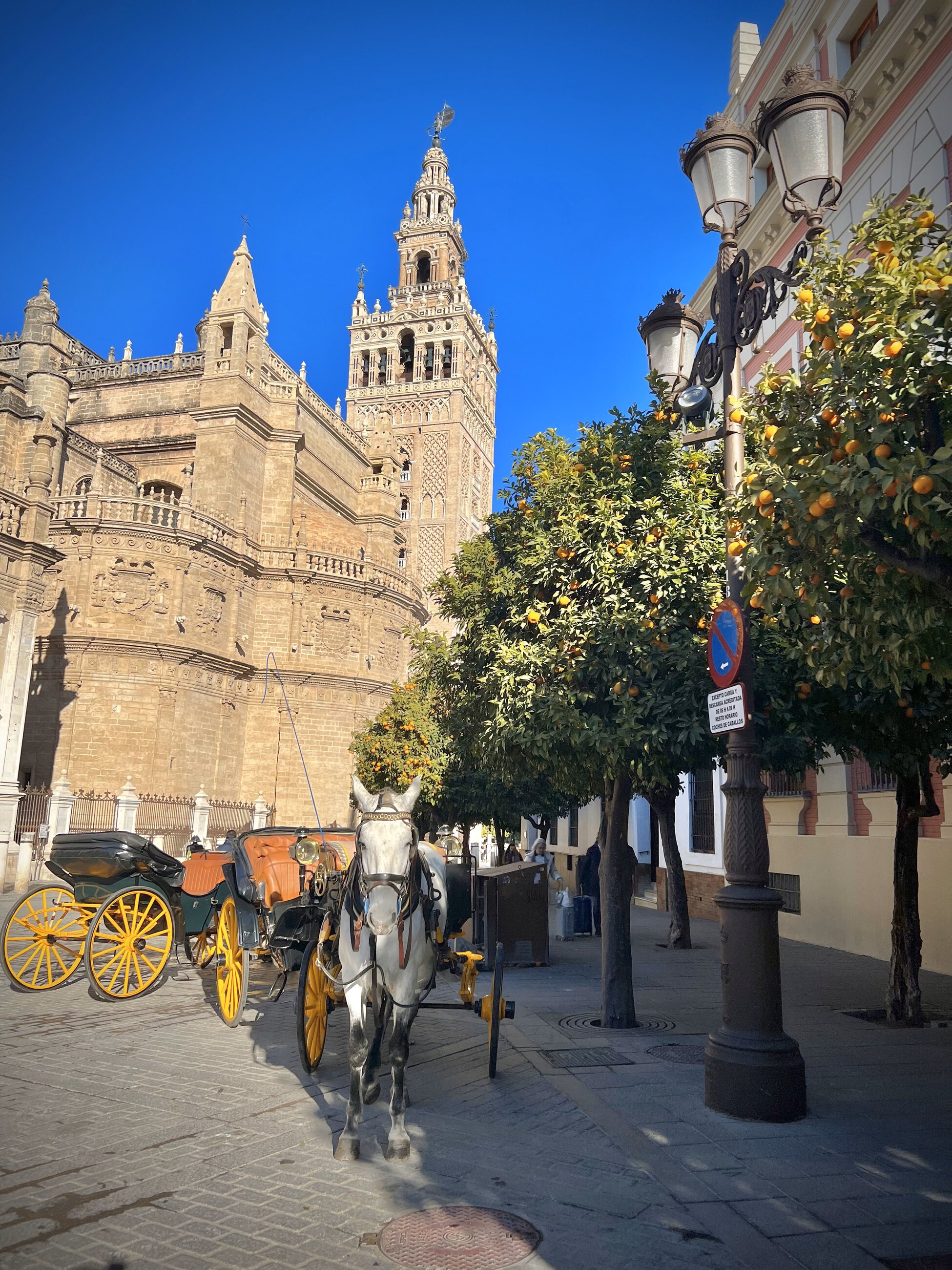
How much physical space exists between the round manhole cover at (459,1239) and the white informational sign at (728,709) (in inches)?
128

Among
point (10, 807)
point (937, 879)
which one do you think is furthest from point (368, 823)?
point (10, 807)

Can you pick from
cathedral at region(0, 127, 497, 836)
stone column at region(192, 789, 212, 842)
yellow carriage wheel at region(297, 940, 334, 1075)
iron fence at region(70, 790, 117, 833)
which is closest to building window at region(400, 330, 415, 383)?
cathedral at region(0, 127, 497, 836)

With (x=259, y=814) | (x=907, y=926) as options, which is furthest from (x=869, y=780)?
(x=259, y=814)

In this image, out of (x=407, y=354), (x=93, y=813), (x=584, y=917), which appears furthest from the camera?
(x=407, y=354)

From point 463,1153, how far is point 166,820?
77.6ft

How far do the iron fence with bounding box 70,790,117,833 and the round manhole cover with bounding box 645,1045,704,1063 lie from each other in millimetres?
19647

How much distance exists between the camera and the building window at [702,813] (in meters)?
20.4

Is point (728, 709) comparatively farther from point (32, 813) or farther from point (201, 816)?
point (201, 816)

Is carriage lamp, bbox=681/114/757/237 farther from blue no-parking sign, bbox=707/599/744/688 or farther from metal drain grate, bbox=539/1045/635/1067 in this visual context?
metal drain grate, bbox=539/1045/635/1067

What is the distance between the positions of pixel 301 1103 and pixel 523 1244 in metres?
2.49

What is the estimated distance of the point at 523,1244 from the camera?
395cm

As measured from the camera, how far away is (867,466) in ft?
14.1

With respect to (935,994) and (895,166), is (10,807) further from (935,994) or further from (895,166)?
(895,166)

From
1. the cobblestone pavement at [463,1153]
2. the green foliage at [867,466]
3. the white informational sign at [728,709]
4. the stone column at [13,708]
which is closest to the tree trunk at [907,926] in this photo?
the cobblestone pavement at [463,1153]
